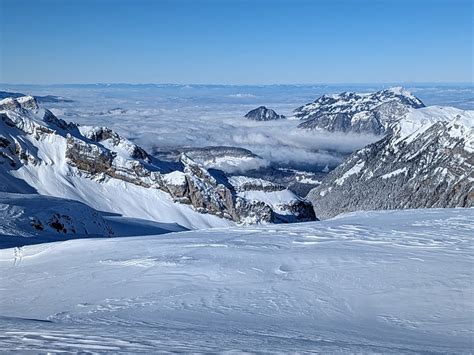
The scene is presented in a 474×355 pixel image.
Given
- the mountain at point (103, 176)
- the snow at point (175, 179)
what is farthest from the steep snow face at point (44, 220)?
the snow at point (175, 179)

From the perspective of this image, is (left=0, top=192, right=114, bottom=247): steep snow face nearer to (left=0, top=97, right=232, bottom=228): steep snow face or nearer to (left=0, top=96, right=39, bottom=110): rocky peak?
(left=0, top=97, right=232, bottom=228): steep snow face

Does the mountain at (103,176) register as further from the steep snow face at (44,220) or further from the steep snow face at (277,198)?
the steep snow face at (44,220)

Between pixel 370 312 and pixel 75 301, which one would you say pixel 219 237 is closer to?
pixel 75 301

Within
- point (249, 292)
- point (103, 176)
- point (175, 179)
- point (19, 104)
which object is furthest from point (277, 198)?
point (249, 292)

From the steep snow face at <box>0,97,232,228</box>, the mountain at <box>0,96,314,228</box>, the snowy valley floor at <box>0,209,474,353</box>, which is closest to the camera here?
the snowy valley floor at <box>0,209,474,353</box>

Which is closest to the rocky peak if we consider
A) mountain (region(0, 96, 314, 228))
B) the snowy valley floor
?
mountain (region(0, 96, 314, 228))
